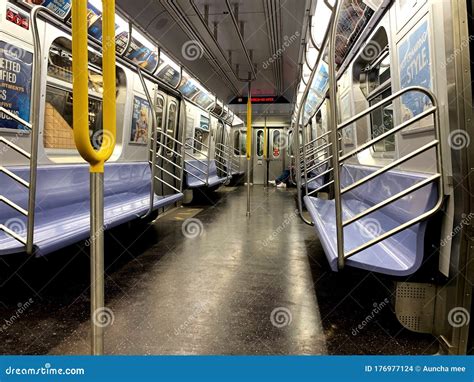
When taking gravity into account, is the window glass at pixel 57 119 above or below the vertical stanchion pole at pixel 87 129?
above

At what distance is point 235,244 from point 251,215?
2.04 metres

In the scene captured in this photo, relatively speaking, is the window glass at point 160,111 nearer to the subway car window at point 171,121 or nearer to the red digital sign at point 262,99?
the subway car window at point 171,121

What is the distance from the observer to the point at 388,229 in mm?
2322

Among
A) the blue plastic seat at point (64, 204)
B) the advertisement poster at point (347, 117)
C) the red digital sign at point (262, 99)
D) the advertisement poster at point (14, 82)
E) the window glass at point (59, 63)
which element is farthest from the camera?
the red digital sign at point (262, 99)

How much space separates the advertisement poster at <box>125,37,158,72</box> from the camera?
4.10 metres

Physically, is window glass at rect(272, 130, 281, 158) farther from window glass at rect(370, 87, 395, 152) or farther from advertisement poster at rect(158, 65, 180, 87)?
window glass at rect(370, 87, 395, 152)

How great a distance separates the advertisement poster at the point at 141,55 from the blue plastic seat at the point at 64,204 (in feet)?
4.44

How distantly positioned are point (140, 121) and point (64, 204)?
6.41 feet

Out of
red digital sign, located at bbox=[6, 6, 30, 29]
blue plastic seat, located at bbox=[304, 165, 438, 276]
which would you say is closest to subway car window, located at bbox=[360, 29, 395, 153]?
blue plastic seat, located at bbox=[304, 165, 438, 276]

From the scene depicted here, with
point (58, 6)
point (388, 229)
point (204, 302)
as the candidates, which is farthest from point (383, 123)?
point (58, 6)

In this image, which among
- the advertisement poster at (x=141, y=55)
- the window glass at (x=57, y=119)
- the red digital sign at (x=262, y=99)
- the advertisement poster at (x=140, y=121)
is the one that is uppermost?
the red digital sign at (x=262, y=99)

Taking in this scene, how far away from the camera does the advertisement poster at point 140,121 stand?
4473 mm

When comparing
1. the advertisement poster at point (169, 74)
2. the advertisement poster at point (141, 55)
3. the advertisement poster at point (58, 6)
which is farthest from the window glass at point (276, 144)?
the advertisement poster at point (58, 6)

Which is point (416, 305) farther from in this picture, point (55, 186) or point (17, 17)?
point (17, 17)
